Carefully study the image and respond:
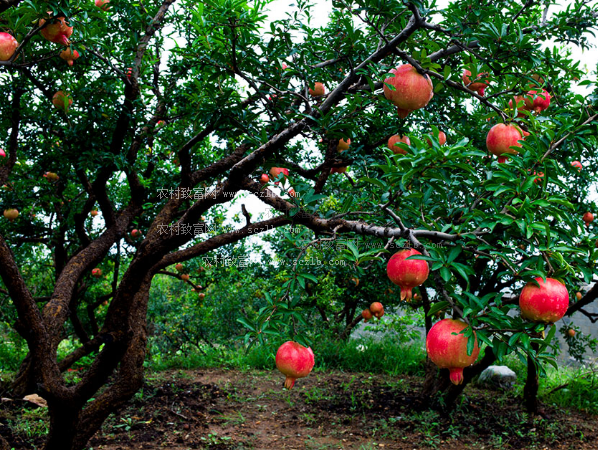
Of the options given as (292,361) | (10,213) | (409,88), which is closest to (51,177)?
(10,213)

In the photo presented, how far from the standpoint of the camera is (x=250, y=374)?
22.5ft

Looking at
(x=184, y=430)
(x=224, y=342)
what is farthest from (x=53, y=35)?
(x=224, y=342)

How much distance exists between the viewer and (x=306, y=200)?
1950 mm

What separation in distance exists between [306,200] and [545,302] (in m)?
0.98

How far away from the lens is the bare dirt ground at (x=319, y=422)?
4090 millimetres

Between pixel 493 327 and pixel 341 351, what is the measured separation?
20.4ft

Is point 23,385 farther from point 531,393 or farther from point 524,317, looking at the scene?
point 531,393

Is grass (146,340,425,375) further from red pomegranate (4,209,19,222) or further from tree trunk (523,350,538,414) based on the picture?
red pomegranate (4,209,19,222)

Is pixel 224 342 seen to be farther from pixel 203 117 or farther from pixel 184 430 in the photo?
pixel 203 117

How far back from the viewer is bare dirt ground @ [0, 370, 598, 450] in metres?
4.09

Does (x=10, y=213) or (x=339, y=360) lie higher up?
(x=10, y=213)

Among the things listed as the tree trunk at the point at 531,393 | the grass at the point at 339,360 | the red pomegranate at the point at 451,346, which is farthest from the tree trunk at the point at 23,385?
the tree trunk at the point at 531,393

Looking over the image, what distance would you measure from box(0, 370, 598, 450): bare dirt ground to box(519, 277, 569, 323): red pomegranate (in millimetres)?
3107

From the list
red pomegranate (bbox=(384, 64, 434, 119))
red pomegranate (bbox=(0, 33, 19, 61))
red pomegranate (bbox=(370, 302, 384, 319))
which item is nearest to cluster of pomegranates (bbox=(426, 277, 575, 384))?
red pomegranate (bbox=(384, 64, 434, 119))
